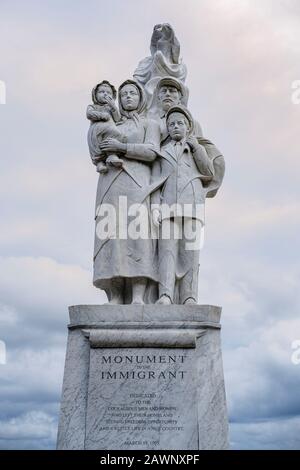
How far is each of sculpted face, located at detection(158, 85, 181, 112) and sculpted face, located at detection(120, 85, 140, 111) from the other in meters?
0.52

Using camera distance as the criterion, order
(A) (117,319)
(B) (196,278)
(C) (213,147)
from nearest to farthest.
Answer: (A) (117,319)
(B) (196,278)
(C) (213,147)

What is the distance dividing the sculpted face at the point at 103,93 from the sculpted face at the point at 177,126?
1.13 meters

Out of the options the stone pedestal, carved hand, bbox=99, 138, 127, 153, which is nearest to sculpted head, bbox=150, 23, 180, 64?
carved hand, bbox=99, 138, 127, 153

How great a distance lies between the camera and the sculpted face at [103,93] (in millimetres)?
11484

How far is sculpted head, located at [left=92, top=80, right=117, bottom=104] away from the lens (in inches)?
452

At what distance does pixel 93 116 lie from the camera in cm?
1139

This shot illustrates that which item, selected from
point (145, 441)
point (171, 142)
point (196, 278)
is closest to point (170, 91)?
point (171, 142)

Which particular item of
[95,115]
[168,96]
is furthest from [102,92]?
[168,96]

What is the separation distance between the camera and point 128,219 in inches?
429

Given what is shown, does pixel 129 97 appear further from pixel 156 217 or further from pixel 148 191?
pixel 156 217

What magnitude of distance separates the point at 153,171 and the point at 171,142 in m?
0.58

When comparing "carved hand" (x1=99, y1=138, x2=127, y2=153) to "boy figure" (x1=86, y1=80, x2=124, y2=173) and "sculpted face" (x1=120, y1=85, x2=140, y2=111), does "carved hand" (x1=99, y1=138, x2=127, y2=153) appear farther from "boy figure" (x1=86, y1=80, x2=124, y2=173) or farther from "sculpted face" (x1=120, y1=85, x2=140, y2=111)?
"sculpted face" (x1=120, y1=85, x2=140, y2=111)

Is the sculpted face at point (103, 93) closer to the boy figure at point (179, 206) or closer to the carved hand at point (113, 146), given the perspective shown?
the carved hand at point (113, 146)
